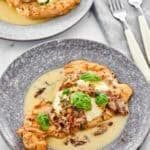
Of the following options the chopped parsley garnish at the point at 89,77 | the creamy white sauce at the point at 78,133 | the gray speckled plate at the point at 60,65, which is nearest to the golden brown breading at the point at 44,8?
the gray speckled plate at the point at 60,65

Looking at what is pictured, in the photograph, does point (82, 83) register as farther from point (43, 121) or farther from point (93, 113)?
point (43, 121)

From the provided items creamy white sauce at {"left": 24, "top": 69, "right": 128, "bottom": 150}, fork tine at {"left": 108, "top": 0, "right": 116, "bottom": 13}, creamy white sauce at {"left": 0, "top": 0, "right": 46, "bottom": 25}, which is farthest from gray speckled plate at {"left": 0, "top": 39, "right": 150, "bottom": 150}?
fork tine at {"left": 108, "top": 0, "right": 116, "bottom": 13}

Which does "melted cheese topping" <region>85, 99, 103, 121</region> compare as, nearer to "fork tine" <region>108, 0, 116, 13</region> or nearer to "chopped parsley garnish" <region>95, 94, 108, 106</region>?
"chopped parsley garnish" <region>95, 94, 108, 106</region>

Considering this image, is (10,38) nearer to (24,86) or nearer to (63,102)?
(24,86)

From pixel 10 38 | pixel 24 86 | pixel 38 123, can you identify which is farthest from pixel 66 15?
pixel 38 123

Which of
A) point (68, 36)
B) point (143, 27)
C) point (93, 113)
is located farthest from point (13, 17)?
point (93, 113)
